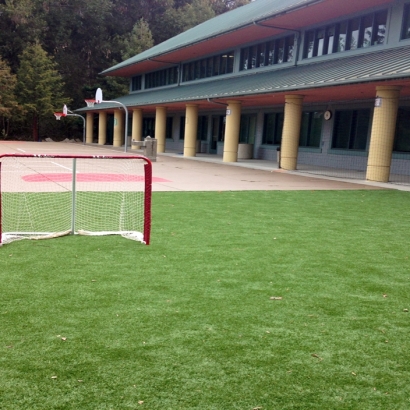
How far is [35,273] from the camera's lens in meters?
5.36

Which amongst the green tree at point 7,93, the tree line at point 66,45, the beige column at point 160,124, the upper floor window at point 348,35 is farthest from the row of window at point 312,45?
the tree line at point 66,45

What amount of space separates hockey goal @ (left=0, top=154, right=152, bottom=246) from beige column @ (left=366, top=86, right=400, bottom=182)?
8.57 m

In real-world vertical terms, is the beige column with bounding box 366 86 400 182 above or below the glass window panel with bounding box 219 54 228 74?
below

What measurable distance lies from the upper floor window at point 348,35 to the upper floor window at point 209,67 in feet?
27.9

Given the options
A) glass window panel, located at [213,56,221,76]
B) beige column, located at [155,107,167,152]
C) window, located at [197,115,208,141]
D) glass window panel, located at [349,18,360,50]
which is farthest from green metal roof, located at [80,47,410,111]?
window, located at [197,115,208,141]

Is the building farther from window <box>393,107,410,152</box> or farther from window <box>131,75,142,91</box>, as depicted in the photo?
window <box>131,75,142,91</box>

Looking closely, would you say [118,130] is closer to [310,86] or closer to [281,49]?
[281,49]

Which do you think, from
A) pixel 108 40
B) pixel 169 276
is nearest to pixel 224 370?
pixel 169 276

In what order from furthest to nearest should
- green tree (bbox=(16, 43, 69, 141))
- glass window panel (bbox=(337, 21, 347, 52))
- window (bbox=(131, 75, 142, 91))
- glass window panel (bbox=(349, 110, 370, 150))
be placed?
1. green tree (bbox=(16, 43, 69, 141))
2. window (bbox=(131, 75, 142, 91))
3. glass window panel (bbox=(349, 110, 370, 150))
4. glass window panel (bbox=(337, 21, 347, 52))

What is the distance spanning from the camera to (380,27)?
20.3m

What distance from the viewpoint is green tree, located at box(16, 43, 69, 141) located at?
176 ft

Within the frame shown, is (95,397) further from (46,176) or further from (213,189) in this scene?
(46,176)

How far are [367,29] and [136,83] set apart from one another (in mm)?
32462

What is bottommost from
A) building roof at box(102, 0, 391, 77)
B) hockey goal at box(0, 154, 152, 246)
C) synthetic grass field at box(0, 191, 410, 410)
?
hockey goal at box(0, 154, 152, 246)
